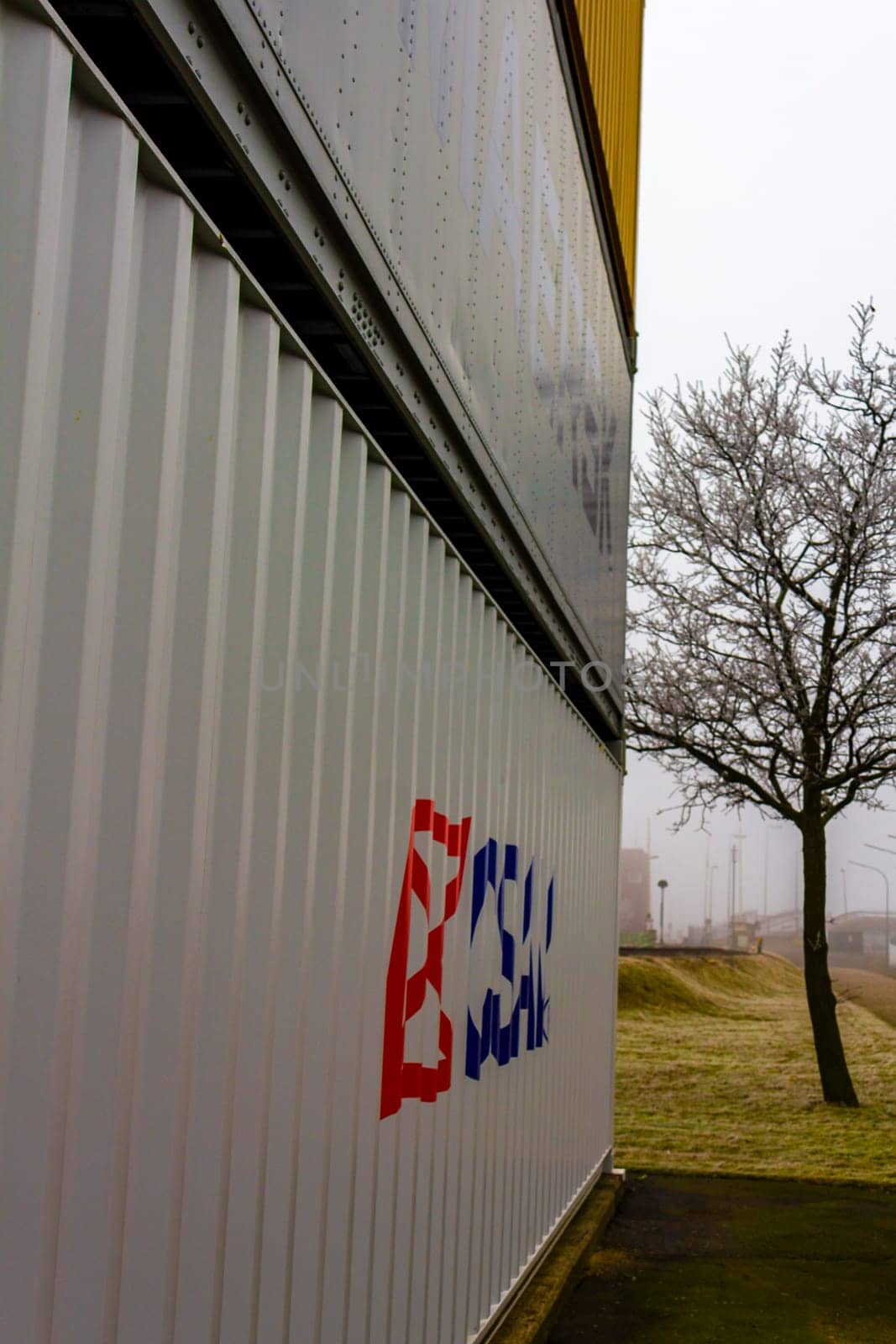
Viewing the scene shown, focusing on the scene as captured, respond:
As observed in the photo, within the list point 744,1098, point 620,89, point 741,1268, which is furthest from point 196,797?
point 744,1098

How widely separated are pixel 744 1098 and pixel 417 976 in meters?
11.3

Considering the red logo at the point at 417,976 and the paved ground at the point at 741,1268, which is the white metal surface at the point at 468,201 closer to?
the red logo at the point at 417,976

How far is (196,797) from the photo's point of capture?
95.4 inches

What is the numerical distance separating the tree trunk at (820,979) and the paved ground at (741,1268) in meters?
4.21

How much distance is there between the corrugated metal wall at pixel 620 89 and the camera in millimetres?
8422

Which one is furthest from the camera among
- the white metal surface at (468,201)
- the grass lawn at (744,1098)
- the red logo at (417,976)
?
the grass lawn at (744,1098)

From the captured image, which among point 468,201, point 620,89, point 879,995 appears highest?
point 620,89

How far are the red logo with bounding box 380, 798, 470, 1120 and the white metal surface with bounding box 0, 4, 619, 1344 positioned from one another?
2 centimetres

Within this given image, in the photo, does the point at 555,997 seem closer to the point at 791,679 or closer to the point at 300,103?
the point at 300,103

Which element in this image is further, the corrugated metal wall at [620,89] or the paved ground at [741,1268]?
the corrugated metal wall at [620,89]

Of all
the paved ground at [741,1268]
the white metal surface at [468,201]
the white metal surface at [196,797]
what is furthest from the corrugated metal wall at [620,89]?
the paved ground at [741,1268]

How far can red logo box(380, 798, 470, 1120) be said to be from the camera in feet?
12.7

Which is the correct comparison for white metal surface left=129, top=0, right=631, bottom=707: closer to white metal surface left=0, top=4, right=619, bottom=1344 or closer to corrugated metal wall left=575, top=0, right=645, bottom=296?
white metal surface left=0, top=4, right=619, bottom=1344

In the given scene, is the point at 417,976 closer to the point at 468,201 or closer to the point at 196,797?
the point at 196,797
